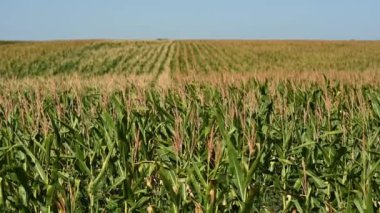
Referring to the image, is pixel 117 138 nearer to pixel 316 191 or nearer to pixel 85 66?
pixel 316 191

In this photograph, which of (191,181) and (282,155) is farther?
(282,155)

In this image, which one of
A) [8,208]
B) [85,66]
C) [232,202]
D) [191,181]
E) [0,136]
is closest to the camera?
[191,181]

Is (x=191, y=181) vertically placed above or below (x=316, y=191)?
above

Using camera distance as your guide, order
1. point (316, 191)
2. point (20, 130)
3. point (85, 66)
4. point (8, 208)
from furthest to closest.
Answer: point (85, 66) < point (20, 130) < point (316, 191) < point (8, 208)

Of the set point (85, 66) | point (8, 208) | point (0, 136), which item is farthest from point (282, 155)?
point (85, 66)

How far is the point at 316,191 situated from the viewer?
3.79 meters

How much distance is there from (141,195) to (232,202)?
621mm

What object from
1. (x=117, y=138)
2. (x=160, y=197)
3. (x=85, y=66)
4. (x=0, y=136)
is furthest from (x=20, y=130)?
(x=85, y=66)

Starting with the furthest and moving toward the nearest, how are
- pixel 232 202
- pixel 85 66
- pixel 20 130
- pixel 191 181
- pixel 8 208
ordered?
1. pixel 85 66
2. pixel 20 130
3. pixel 8 208
4. pixel 232 202
5. pixel 191 181

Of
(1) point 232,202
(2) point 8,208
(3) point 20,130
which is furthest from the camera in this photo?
(3) point 20,130

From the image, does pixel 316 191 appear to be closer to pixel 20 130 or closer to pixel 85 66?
pixel 20 130

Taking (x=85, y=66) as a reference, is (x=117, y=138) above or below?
above

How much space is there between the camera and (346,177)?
330 centimetres

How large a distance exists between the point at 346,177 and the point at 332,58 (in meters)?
30.3
